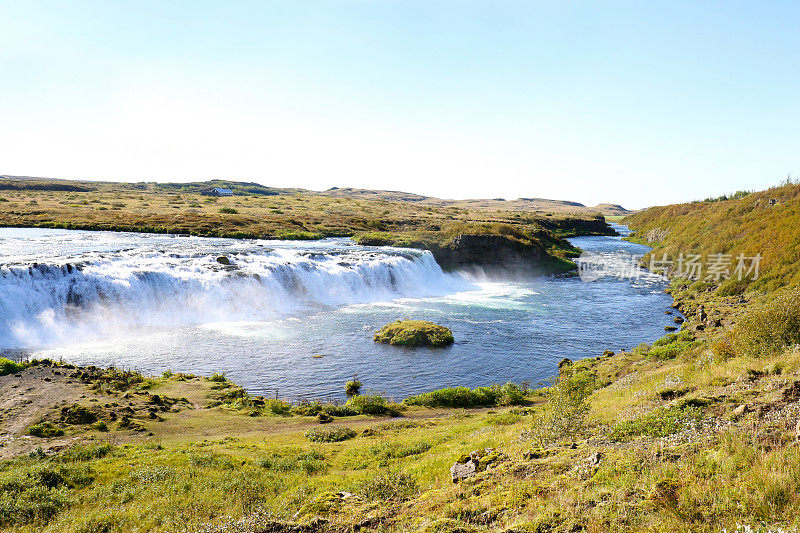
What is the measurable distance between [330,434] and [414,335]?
13445mm

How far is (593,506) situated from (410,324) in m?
23.2

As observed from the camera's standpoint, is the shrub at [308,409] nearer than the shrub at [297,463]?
No

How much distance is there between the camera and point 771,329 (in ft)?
42.3

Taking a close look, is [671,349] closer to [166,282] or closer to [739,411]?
[739,411]

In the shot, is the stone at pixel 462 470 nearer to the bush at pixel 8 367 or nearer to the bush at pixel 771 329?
the bush at pixel 771 329

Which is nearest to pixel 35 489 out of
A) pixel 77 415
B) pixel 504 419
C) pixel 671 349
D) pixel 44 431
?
pixel 44 431

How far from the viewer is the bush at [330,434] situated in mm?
14508

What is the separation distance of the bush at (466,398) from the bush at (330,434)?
4868 millimetres

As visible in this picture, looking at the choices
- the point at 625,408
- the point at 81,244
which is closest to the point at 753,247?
the point at 625,408

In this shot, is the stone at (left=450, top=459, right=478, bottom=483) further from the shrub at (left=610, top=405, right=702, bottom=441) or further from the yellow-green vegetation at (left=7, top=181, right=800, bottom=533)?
the shrub at (left=610, top=405, right=702, bottom=441)

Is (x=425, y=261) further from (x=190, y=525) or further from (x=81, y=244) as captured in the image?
(x=190, y=525)

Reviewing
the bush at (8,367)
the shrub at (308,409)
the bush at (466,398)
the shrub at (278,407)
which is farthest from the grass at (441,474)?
the bush at (8,367)

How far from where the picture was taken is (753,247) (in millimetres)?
38125

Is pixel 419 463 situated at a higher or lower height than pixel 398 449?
higher
